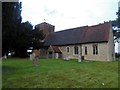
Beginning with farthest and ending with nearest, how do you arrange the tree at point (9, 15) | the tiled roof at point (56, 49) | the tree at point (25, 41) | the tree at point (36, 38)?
1. the tiled roof at point (56, 49)
2. the tree at point (36, 38)
3. the tree at point (25, 41)
4. the tree at point (9, 15)

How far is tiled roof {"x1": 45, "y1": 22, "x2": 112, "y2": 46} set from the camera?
54125 mm

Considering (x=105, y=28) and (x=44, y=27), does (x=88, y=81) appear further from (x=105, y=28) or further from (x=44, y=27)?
(x=44, y=27)

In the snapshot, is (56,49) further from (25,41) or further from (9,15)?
(9,15)

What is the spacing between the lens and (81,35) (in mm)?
59312

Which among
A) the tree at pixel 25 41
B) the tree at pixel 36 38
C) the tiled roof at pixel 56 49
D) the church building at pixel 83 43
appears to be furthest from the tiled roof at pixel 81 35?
the tree at pixel 25 41

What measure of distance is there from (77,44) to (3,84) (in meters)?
43.3

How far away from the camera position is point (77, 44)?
2299 inches

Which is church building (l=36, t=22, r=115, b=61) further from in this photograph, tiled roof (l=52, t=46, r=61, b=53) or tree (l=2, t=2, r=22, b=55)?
tree (l=2, t=2, r=22, b=55)

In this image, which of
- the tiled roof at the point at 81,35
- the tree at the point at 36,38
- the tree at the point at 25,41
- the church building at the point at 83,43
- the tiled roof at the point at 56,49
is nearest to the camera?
the church building at the point at 83,43

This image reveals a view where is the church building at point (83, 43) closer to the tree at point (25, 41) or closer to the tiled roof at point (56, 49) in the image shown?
the tiled roof at point (56, 49)

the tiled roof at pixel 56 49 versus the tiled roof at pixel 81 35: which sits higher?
the tiled roof at pixel 81 35

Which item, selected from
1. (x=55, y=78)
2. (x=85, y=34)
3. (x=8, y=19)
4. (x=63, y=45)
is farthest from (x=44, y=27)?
(x=55, y=78)

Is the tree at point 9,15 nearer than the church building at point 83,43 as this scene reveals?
Yes

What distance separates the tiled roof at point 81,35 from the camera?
54.1 m
